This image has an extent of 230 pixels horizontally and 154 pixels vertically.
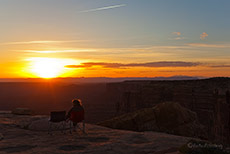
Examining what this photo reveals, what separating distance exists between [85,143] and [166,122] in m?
5.65

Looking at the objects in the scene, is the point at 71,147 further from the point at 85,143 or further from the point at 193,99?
the point at 193,99

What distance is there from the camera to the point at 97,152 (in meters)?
6.46

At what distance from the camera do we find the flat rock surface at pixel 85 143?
6.64 metres

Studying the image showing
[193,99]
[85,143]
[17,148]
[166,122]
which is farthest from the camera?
[193,99]

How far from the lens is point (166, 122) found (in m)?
12.0

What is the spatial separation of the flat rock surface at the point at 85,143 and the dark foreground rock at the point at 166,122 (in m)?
3.44

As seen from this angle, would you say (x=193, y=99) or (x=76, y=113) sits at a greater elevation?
(x=193, y=99)

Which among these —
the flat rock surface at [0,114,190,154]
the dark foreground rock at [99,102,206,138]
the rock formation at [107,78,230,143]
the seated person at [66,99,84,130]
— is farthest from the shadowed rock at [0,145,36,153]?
the rock formation at [107,78,230,143]

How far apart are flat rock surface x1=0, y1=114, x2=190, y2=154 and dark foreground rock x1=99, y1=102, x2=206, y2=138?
344 centimetres

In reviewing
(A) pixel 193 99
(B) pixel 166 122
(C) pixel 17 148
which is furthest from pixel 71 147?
(A) pixel 193 99

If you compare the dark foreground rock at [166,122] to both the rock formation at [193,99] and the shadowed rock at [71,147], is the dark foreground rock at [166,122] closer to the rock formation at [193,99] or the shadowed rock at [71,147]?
the shadowed rock at [71,147]

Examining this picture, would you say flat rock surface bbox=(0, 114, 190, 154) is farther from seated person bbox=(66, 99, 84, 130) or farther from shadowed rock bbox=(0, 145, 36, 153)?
seated person bbox=(66, 99, 84, 130)

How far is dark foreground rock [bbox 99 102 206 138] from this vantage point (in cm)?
1173

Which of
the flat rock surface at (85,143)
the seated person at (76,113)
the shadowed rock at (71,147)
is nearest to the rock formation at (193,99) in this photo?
the flat rock surface at (85,143)
